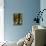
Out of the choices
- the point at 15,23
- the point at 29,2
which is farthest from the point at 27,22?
the point at 29,2

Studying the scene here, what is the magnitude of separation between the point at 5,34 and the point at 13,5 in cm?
112

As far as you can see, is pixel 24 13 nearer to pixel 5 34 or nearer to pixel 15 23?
pixel 15 23

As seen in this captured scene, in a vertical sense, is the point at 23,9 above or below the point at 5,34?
above

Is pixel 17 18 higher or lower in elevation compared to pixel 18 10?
lower

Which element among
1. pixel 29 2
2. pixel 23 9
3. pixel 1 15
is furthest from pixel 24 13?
pixel 1 15

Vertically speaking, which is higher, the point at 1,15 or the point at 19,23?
the point at 1,15

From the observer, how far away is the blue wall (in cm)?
486

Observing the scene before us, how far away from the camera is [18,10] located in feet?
16.1

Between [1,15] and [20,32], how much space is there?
96 centimetres

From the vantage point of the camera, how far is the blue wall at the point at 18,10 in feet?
16.0

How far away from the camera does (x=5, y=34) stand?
4871mm

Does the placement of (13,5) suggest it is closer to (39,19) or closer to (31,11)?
(31,11)

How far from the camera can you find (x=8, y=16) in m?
4.87

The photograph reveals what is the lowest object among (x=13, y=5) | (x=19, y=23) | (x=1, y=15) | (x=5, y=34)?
(x=5, y=34)
